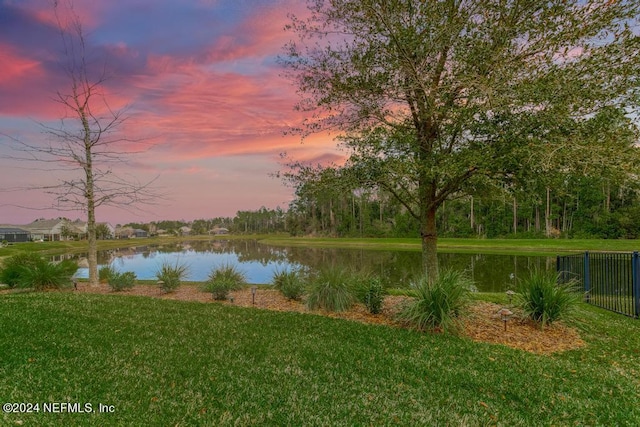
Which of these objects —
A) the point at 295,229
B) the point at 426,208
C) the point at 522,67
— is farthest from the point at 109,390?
the point at 295,229

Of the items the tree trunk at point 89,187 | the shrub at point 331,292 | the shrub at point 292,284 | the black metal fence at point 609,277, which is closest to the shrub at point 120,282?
the tree trunk at point 89,187

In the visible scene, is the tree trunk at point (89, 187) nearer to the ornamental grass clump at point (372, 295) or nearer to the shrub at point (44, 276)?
the shrub at point (44, 276)

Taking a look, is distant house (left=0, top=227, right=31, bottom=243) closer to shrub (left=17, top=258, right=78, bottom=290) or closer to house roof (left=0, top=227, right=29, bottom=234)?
house roof (left=0, top=227, right=29, bottom=234)

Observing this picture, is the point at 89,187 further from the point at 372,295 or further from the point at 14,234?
the point at 14,234

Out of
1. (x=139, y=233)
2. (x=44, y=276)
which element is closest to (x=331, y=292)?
(x=44, y=276)

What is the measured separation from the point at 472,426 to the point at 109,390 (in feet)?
12.2

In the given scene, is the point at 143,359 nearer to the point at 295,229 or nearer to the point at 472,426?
the point at 472,426

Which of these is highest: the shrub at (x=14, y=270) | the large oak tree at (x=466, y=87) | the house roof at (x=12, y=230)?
the large oak tree at (x=466, y=87)

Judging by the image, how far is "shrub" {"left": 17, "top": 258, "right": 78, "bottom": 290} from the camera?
10.8 meters

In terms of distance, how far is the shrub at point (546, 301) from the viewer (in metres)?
6.96

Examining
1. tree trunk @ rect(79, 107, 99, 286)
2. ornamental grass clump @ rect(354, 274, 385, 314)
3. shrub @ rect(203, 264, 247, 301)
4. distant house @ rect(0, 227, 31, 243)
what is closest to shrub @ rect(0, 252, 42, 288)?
tree trunk @ rect(79, 107, 99, 286)

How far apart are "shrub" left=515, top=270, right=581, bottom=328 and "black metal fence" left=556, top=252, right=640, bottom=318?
1.11 metres

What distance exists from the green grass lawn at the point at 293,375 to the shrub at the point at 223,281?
3.45m

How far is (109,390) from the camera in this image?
12.0 feet
